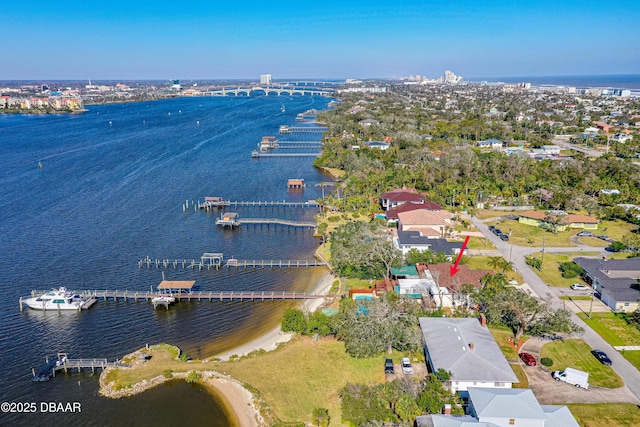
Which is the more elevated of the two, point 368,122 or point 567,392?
point 368,122

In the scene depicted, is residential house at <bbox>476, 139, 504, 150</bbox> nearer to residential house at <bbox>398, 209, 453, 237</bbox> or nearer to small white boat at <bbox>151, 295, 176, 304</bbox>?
residential house at <bbox>398, 209, 453, 237</bbox>

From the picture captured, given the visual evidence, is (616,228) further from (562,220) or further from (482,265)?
(482,265)

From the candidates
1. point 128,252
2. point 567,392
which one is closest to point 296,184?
point 128,252

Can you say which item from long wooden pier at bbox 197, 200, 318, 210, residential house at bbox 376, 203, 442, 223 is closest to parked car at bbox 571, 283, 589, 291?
residential house at bbox 376, 203, 442, 223

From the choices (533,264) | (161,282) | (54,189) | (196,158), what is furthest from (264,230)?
(196,158)

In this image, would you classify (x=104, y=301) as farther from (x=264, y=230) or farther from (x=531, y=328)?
(x=531, y=328)

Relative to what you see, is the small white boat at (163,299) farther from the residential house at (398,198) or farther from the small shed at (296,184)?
the small shed at (296,184)
